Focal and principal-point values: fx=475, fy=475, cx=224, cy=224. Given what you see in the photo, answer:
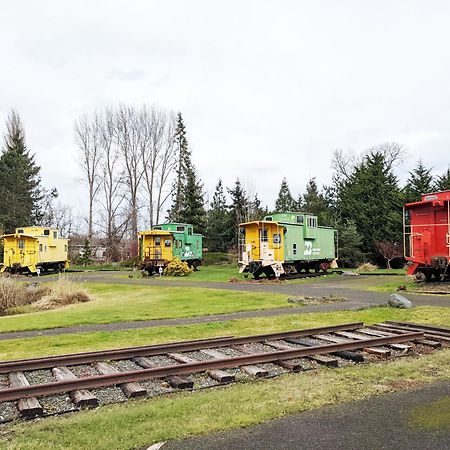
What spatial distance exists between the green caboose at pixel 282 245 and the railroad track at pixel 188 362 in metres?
16.9

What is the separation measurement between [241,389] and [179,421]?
1322 mm

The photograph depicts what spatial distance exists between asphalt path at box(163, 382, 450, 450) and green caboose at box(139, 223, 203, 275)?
2886 cm

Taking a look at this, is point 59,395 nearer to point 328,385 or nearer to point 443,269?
point 328,385

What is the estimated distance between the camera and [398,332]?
375 inches

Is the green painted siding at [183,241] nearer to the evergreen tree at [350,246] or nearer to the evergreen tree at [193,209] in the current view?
the evergreen tree at [193,209]

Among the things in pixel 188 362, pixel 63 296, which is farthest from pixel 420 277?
pixel 188 362

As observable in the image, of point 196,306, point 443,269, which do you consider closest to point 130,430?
point 196,306

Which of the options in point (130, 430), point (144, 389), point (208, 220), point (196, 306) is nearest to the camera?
point (130, 430)

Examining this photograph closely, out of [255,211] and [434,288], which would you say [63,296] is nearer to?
[434,288]

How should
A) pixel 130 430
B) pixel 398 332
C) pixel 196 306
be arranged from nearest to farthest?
pixel 130 430
pixel 398 332
pixel 196 306

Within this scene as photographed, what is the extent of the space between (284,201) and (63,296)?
140 ft

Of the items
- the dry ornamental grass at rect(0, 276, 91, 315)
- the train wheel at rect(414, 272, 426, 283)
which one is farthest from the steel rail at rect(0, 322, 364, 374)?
the train wheel at rect(414, 272, 426, 283)

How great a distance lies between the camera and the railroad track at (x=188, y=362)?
5727 mm

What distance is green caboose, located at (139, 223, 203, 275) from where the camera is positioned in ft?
111
